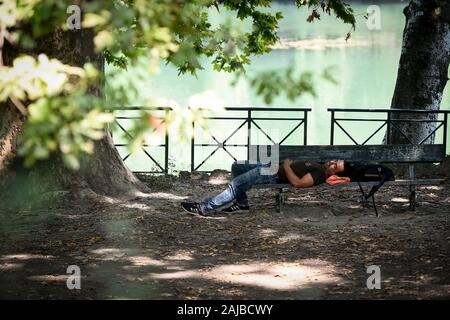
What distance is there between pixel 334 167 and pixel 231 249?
2.23 meters

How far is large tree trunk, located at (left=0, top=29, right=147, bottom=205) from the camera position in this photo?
9.67m

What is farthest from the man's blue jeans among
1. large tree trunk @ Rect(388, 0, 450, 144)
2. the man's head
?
large tree trunk @ Rect(388, 0, 450, 144)

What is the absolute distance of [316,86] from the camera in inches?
543

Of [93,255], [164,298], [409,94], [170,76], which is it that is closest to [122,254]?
[93,255]

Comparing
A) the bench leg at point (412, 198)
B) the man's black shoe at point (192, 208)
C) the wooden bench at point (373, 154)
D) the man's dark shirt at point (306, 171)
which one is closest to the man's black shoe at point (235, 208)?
the man's black shoe at point (192, 208)

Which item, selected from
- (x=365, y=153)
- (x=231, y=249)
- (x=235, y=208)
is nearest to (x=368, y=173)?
(x=365, y=153)

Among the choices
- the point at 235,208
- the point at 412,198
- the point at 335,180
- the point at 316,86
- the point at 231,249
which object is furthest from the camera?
the point at 316,86

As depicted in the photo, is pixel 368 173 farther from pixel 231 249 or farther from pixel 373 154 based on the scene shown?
pixel 231 249

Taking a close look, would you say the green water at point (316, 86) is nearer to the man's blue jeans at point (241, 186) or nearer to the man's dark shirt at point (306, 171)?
the man's blue jeans at point (241, 186)

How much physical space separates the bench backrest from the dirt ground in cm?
65

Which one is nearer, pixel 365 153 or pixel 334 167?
pixel 334 167

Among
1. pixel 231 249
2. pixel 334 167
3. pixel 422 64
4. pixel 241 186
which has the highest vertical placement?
pixel 422 64
